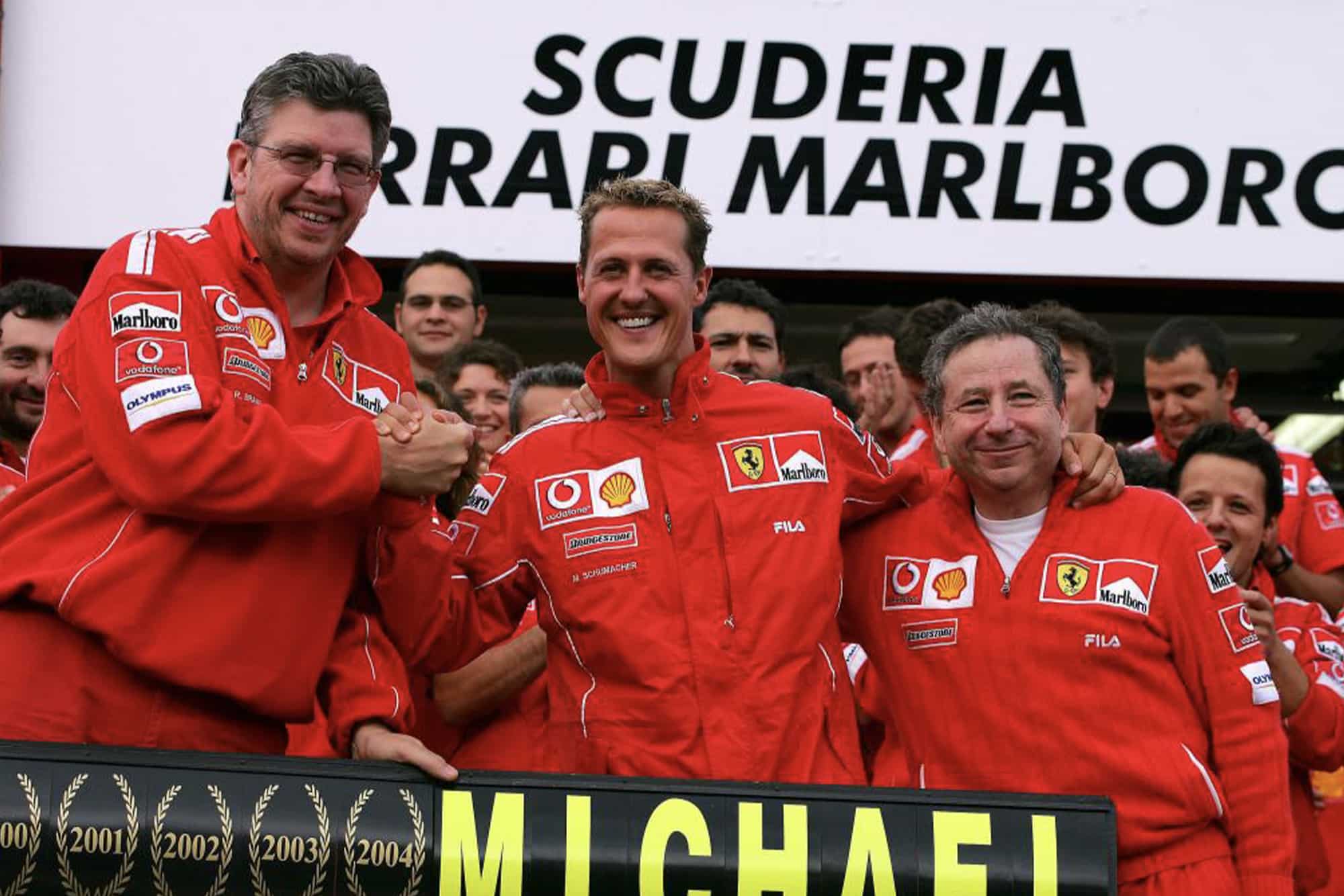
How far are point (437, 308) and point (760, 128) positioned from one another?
1.72 metres

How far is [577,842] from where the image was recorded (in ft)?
9.51

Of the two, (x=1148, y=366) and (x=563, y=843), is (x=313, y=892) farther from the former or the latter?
(x=1148, y=366)

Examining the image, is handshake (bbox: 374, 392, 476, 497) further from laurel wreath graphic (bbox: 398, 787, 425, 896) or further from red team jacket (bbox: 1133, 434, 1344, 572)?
red team jacket (bbox: 1133, 434, 1344, 572)

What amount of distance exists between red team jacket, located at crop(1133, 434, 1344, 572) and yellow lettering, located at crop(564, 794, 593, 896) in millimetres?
3062

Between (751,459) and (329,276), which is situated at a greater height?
(329,276)

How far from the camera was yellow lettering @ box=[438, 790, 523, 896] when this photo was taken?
2.89 metres

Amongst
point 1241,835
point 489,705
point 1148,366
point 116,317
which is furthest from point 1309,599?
point 116,317

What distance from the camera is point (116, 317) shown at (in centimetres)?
302

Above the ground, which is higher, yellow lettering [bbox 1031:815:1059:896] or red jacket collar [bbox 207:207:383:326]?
red jacket collar [bbox 207:207:383:326]

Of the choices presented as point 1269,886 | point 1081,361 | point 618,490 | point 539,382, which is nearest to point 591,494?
point 618,490

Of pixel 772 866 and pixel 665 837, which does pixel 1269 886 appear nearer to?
pixel 772 866

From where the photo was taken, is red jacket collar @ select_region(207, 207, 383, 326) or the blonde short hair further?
the blonde short hair

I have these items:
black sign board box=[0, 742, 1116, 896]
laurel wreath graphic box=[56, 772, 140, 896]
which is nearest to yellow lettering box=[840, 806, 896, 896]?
black sign board box=[0, 742, 1116, 896]

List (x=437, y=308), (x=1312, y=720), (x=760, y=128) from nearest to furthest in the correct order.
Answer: (x=1312, y=720) < (x=437, y=308) < (x=760, y=128)
